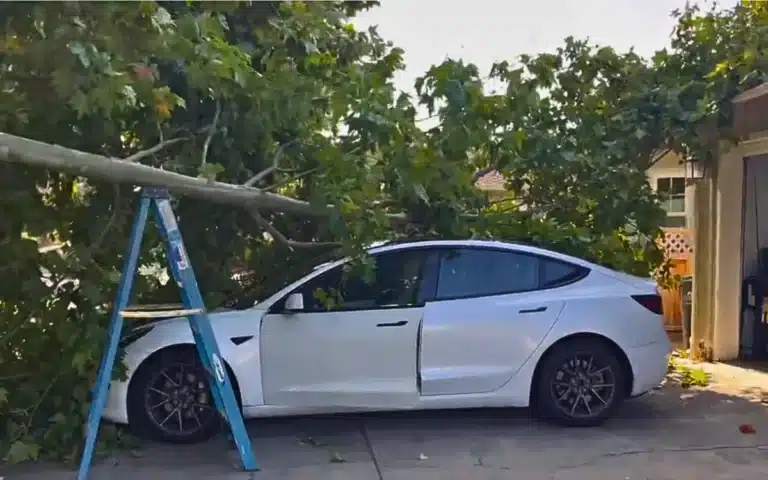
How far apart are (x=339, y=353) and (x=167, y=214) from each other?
1808mm

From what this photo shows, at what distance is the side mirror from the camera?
7383 mm

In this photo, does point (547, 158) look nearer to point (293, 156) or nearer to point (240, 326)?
point (293, 156)

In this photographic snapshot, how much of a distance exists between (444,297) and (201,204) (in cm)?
225


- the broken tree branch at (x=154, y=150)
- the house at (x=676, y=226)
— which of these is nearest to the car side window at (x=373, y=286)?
the broken tree branch at (x=154, y=150)

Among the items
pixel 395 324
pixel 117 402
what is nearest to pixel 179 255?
pixel 117 402

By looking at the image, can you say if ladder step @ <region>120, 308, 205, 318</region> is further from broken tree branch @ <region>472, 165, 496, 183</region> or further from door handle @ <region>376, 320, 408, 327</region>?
broken tree branch @ <region>472, 165, 496, 183</region>

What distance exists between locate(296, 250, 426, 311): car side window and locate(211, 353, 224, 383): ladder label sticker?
1014mm

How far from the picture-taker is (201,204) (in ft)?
26.2

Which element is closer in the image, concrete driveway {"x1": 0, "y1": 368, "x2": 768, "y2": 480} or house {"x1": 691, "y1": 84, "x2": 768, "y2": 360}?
concrete driveway {"x1": 0, "y1": 368, "x2": 768, "y2": 480}

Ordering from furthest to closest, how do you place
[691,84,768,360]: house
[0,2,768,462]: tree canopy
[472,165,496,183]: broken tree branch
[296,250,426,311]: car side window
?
1. [691,84,768,360]: house
2. [472,165,496,183]: broken tree branch
3. [296,250,426,311]: car side window
4. [0,2,768,462]: tree canopy

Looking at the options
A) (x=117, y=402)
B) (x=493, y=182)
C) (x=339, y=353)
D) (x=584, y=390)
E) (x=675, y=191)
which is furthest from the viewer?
(x=675, y=191)

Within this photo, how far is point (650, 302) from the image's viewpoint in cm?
779

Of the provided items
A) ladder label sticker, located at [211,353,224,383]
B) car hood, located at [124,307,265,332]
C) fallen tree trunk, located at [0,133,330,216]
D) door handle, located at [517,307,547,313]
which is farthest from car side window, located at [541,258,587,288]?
ladder label sticker, located at [211,353,224,383]

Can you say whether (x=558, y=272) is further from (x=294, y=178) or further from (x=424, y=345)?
(x=294, y=178)
